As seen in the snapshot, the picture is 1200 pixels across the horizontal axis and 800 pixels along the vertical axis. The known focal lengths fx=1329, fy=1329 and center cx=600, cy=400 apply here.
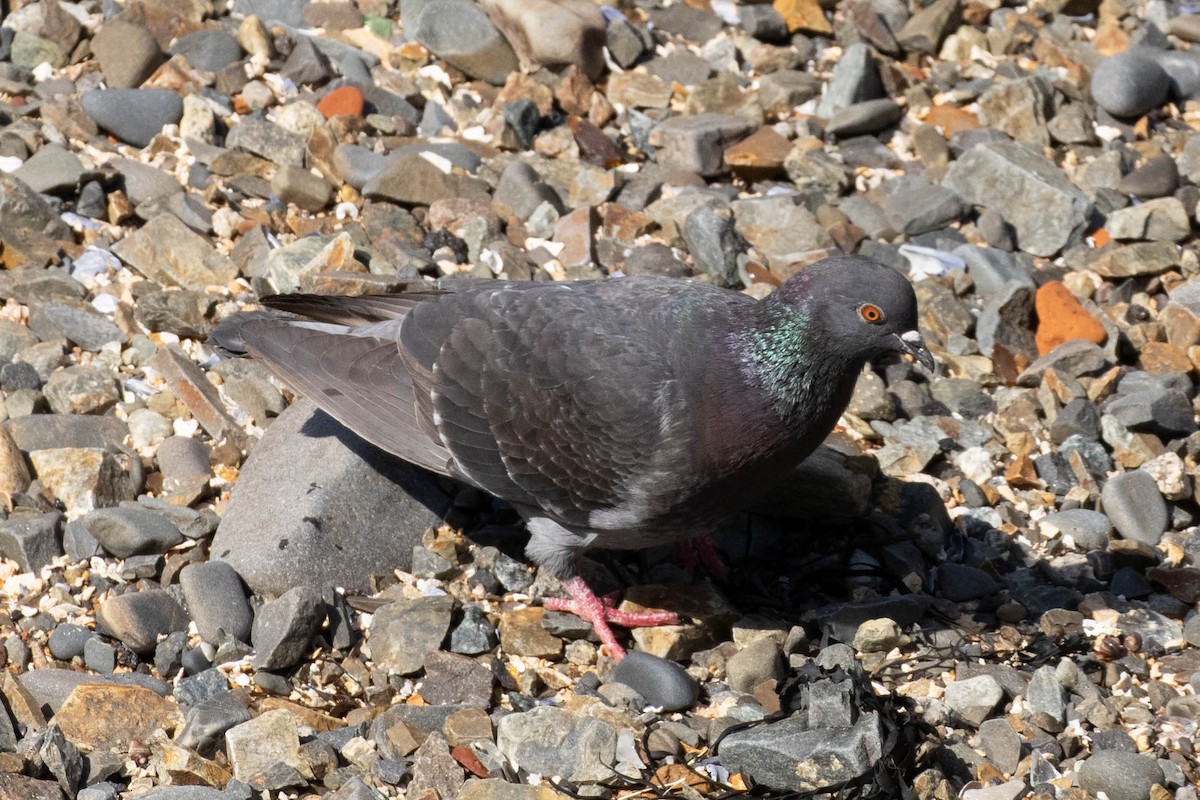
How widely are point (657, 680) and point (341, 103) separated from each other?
4415mm

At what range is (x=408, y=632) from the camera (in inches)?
215

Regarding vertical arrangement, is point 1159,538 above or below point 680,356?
below

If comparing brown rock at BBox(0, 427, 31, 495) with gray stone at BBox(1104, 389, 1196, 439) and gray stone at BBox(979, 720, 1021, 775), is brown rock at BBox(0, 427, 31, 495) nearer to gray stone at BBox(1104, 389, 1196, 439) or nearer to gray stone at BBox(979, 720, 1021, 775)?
gray stone at BBox(979, 720, 1021, 775)

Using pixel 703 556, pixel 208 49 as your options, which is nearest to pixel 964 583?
pixel 703 556

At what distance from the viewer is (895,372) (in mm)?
7016

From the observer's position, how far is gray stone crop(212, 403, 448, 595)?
18.5 feet

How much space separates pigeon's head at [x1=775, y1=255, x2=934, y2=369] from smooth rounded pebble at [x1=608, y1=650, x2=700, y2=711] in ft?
4.79

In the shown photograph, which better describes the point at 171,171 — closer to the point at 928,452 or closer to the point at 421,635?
the point at 421,635

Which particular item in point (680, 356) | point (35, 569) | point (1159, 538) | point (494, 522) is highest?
point (680, 356)

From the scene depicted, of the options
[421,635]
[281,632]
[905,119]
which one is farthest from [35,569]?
[905,119]

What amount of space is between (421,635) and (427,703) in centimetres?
29

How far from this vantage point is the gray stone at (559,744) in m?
4.91

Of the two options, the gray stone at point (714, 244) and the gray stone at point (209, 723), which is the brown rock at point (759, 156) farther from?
the gray stone at point (209, 723)

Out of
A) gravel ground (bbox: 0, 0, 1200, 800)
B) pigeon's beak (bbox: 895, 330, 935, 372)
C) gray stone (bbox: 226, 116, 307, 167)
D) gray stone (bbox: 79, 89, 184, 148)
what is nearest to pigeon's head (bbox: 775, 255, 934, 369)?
pigeon's beak (bbox: 895, 330, 935, 372)
